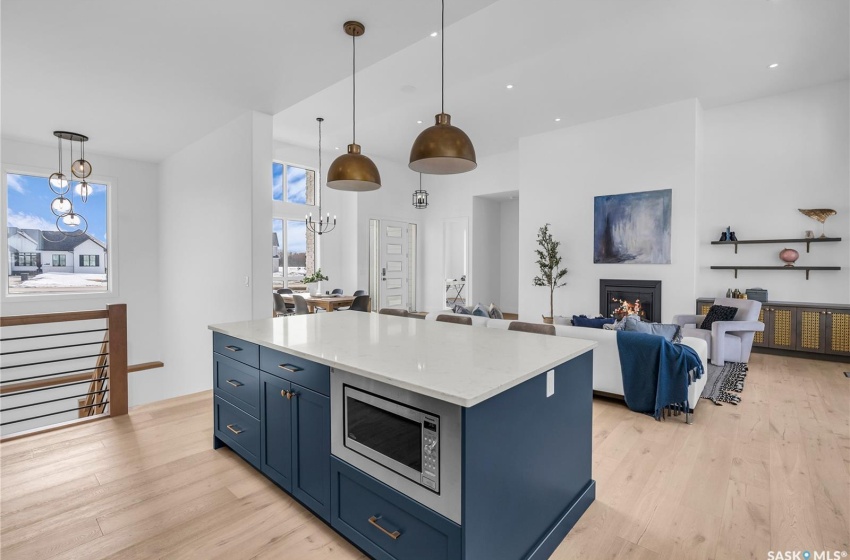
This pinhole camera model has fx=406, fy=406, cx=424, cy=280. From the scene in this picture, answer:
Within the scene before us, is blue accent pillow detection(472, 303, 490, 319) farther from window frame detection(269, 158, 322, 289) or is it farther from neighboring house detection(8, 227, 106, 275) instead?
neighboring house detection(8, 227, 106, 275)

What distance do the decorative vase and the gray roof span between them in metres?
9.66

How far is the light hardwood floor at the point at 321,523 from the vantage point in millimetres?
1815

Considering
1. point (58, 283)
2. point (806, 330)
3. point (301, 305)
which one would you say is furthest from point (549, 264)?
point (58, 283)

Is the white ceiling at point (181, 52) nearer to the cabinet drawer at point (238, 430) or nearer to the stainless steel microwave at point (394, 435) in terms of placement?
the stainless steel microwave at point (394, 435)

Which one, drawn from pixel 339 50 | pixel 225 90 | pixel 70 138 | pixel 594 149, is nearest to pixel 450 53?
pixel 339 50

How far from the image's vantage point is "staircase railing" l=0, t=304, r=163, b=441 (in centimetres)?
339

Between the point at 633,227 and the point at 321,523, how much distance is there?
19.8 feet

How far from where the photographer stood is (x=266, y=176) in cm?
418

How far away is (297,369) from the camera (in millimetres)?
1974

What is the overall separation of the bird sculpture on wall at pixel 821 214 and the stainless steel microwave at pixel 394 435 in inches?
259

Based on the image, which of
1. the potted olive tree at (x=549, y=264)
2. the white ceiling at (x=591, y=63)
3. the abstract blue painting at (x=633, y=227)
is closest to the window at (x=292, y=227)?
the white ceiling at (x=591, y=63)

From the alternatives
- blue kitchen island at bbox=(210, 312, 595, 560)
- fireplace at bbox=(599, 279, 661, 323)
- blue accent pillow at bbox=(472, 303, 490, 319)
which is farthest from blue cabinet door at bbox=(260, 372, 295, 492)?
fireplace at bbox=(599, 279, 661, 323)

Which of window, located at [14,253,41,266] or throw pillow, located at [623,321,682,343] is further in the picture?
window, located at [14,253,41,266]

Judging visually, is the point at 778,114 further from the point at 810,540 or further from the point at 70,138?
the point at 70,138
